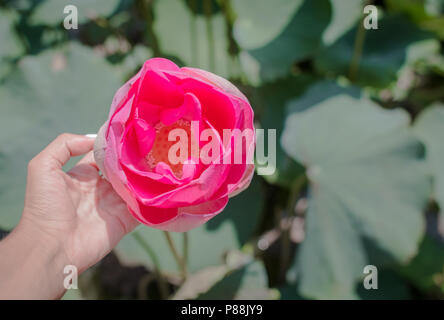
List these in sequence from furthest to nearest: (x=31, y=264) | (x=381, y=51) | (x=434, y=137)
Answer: (x=381, y=51)
(x=434, y=137)
(x=31, y=264)

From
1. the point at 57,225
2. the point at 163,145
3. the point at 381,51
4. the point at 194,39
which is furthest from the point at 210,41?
the point at 57,225

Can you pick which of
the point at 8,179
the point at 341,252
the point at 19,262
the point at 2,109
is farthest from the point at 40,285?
the point at 341,252

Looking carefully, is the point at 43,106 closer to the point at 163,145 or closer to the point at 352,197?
the point at 163,145

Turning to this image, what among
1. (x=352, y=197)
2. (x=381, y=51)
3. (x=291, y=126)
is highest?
(x=381, y=51)

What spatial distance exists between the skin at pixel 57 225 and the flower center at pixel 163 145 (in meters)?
0.14

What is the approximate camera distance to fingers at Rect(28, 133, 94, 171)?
68 cm

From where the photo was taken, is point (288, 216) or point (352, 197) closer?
point (352, 197)

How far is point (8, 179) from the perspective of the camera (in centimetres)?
95

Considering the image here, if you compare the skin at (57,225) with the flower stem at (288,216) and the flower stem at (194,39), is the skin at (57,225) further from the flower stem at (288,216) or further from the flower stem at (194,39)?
the flower stem at (194,39)

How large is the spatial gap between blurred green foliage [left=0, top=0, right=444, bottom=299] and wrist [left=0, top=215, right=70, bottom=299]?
12.2 inches

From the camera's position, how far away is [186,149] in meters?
0.68

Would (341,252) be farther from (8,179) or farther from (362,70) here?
(8,179)

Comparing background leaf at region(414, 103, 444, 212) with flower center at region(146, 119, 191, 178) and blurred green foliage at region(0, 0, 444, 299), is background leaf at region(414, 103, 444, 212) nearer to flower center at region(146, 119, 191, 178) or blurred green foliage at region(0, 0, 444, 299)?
blurred green foliage at region(0, 0, 444, 299)

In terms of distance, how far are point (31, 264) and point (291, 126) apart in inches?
27.5
